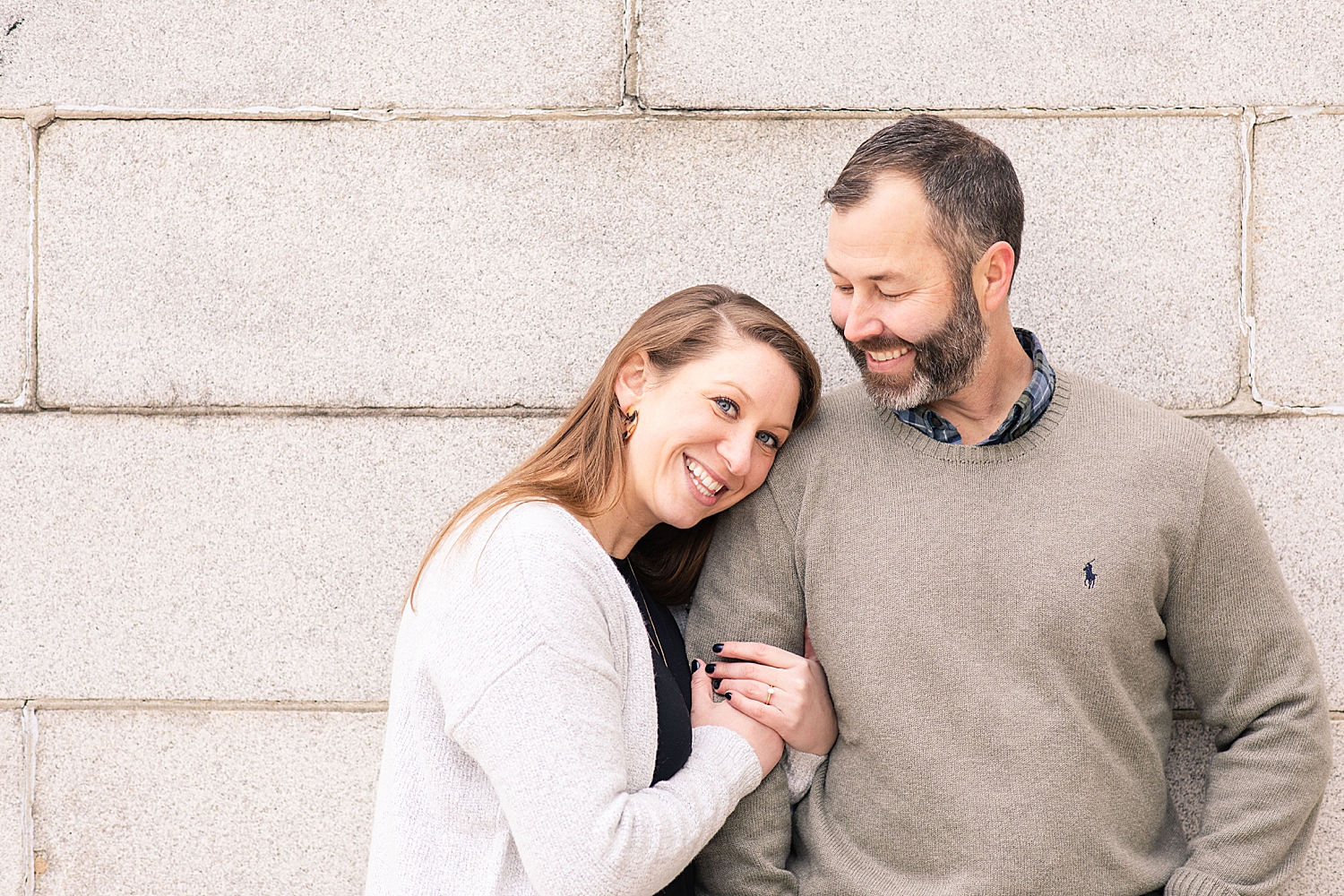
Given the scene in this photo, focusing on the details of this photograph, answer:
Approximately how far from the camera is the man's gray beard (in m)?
1.78

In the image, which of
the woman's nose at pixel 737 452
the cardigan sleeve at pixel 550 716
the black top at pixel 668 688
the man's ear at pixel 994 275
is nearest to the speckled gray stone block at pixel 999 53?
the man's ear at pixel 994 275

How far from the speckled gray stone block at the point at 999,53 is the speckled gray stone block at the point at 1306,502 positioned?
0.76m

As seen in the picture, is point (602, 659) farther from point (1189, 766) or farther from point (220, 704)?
point (1189, 766)

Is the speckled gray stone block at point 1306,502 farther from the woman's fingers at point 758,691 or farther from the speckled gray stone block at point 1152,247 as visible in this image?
the woman's fingers at point 758,691

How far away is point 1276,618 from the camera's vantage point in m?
1.79

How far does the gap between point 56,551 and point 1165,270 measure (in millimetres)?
2666

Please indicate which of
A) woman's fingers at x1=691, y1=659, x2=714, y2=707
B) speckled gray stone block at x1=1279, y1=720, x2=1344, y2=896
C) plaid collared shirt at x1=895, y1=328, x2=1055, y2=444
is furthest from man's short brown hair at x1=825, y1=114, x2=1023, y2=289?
speckled gray stone block at x1=1279, y1=720, x2=1344, y2=896

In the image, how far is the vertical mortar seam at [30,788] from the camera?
227 cm

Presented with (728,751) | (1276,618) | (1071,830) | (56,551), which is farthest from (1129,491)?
(56,551)

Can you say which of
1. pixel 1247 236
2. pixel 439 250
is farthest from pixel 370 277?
pixel 1247 236

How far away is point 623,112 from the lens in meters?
2.24

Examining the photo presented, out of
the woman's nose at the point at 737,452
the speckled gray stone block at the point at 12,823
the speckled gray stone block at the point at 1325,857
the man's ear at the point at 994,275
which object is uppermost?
the man's ear at the point at 994,275

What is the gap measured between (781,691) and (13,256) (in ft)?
6.69

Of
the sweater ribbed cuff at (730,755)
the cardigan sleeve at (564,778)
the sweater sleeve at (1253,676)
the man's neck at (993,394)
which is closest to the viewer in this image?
the cardigan sleeve at (564,778)
